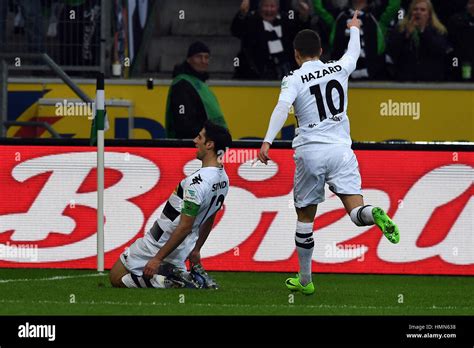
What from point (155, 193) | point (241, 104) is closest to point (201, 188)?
point (155, 193)

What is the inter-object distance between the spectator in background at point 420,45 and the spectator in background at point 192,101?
3147 mm

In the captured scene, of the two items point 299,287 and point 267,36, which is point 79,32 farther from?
point 299,287

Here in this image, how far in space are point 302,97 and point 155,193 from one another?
3.56m

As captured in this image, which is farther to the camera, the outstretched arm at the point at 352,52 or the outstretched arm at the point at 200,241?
the outstretched arm at the point at 200,241

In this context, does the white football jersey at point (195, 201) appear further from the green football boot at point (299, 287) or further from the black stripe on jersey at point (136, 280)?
the green football boot at point (299, 287)

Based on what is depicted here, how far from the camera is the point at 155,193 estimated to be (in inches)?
614

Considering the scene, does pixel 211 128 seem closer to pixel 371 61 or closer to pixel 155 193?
pixel 155 193

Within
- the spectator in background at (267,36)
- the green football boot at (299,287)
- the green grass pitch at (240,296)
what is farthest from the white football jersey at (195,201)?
the spectator in background at (267,36)

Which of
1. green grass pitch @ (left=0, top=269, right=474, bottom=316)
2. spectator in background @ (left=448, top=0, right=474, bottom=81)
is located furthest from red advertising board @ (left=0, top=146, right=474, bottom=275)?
spectator in background @ (left=448, top=0, right=474, bottom=81)

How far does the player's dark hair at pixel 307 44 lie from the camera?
40.7 ft

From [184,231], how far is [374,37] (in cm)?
741

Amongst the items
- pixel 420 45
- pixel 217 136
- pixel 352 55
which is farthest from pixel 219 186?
pixel 420 45

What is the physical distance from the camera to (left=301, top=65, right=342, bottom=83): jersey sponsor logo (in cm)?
1239

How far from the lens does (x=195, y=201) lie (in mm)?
12109
